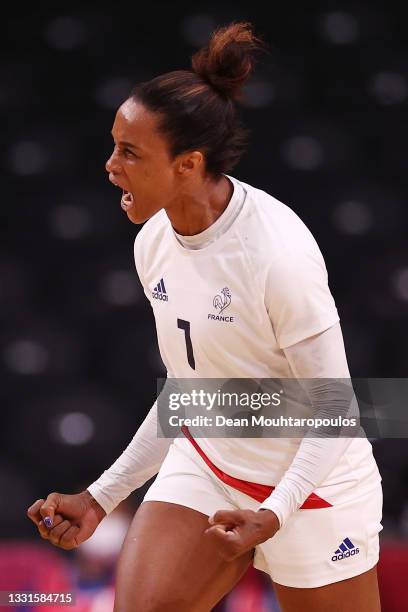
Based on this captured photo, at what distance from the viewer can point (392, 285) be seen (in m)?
2.65

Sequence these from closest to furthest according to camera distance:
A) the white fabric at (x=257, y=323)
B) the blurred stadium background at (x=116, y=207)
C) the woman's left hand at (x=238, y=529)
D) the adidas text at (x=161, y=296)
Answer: the woman's left hand at (x=238, y=529), the white fabric at (x=257, y=323), the adidas text at (x=161, y=296), the blurred stadium background at (x=116, y=207)

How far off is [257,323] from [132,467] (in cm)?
34

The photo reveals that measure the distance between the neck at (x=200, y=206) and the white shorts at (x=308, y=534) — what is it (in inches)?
13.9

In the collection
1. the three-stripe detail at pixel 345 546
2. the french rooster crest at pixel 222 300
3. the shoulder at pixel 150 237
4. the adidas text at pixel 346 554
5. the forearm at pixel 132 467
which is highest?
the shoulder at pixel 150 237

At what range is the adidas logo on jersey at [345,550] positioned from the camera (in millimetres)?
1444

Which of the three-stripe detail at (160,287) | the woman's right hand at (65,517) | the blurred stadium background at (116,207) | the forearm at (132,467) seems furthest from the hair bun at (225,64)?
the blurred stadium background at (116,207)

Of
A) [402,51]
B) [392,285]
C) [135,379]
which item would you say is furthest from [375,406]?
[402,51]

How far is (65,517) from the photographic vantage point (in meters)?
1.46

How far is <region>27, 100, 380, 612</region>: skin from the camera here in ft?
4.59

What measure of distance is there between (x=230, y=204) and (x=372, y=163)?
1.53m

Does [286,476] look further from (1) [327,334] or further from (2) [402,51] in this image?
(2) [402,51]

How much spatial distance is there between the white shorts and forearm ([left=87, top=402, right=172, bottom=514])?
0.07m

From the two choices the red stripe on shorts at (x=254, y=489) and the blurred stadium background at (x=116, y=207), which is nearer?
the red stripe on shorts at (x=254, y=489)

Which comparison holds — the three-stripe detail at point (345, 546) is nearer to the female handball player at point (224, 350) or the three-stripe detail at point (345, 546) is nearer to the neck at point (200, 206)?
the female handball player at point (224, 350)
